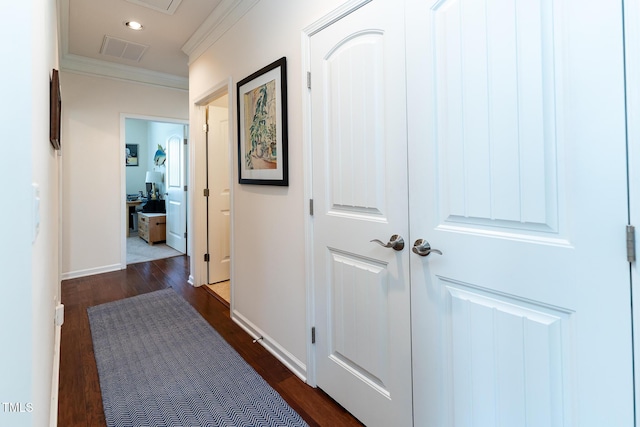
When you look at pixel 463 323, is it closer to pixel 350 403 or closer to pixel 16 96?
pixel 350 403

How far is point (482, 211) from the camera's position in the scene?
1.09m

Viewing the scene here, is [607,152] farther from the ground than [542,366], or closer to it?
farther from the ground

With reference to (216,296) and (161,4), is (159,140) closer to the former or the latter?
(161,4)

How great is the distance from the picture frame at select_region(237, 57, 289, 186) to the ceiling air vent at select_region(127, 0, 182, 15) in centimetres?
94

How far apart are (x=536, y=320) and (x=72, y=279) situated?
473 centimetres

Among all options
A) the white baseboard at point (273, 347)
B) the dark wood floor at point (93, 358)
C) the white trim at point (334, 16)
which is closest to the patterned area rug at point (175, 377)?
the dark wood floor at point (93, 358)

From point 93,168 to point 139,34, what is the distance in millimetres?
1808

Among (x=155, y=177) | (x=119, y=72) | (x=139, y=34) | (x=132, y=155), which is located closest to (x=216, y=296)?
(x=139, y=34)

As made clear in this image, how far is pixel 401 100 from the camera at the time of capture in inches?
51.3

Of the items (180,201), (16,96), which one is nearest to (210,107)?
(180,201)

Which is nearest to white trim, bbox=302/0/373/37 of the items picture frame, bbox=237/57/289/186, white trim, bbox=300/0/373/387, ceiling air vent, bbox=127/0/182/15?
white trim, bbox=300/0/373/387

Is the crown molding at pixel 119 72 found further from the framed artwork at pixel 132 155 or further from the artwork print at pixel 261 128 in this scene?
the framed artwork at pixel 132 155

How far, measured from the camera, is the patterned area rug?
1.64 m

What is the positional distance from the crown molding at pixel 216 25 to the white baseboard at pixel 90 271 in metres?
2.82
